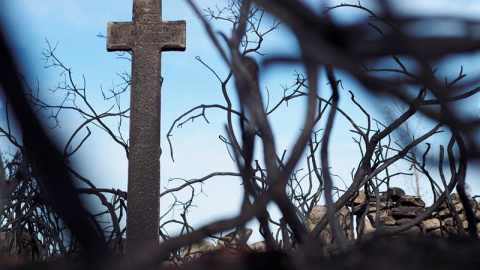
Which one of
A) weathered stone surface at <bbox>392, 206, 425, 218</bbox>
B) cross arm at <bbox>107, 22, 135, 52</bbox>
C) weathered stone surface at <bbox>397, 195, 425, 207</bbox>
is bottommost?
weathered stone surface at <bbox>392, 206, 425, 218</bbox>

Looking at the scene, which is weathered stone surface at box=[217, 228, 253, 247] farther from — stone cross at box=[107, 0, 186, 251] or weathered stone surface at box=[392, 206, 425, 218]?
weathered stone surface at box=[392, 206, 425, 218]

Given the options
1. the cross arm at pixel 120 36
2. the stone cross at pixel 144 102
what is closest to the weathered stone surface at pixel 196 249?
the stone cross at pixel 144 102

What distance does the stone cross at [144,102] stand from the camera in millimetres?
3562

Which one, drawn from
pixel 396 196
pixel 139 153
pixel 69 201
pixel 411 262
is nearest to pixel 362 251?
pixel 411 262

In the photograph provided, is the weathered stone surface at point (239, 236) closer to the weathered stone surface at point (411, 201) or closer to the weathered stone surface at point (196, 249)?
the weathered stone surface at point (196, 249)

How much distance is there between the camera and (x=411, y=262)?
0.30 meters

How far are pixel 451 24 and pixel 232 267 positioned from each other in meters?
0.19

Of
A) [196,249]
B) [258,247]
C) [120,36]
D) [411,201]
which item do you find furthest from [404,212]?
[196,249]

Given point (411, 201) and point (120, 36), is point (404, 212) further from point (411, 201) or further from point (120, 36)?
point (120, 36)

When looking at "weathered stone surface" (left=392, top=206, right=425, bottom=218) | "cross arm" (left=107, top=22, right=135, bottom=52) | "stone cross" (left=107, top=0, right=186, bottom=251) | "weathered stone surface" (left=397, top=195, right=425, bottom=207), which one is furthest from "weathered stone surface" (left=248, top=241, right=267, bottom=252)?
"weathered stone surface" (left=397, top=195, right=425, bottom=207)

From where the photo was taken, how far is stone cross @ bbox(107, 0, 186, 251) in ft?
11.7

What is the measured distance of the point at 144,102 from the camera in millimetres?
3916

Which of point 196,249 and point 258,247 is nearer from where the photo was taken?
point 196,249

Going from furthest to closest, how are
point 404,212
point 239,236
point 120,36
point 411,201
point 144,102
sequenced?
point 411,201
point 404,212
point 120,36
point 144,102
point 239,236
